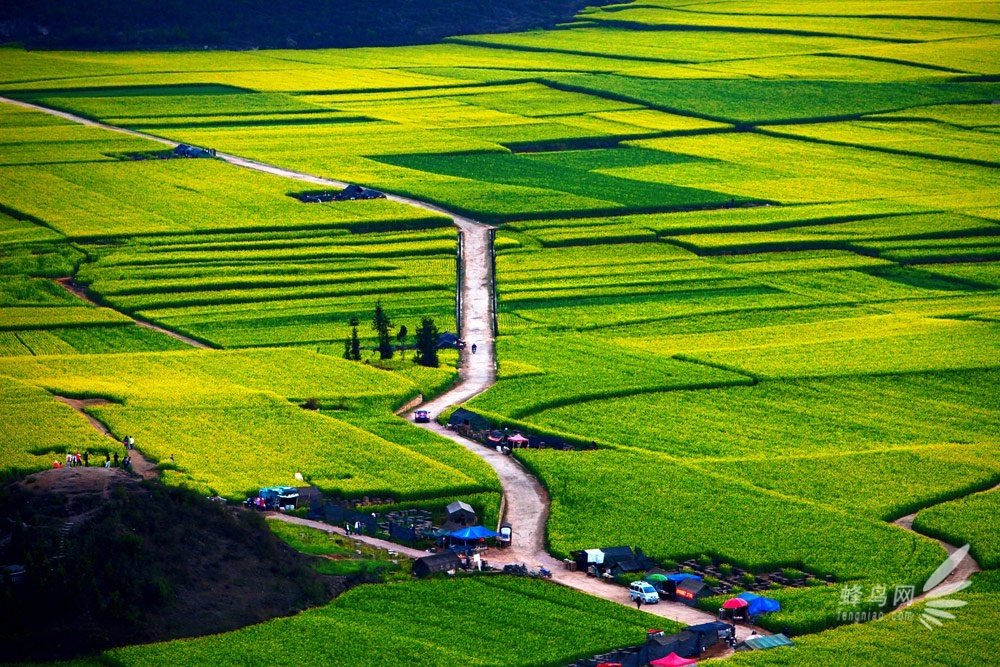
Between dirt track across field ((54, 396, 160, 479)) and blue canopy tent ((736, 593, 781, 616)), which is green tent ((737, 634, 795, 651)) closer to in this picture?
blue canopy tent ((736, 593, 781, 616))

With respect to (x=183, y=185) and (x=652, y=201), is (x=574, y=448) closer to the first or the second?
(x=652, y=201)

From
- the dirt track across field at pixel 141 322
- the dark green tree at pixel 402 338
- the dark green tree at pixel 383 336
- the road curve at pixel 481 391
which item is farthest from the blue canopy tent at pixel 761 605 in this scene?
the dirt track across field at pixel 141 322

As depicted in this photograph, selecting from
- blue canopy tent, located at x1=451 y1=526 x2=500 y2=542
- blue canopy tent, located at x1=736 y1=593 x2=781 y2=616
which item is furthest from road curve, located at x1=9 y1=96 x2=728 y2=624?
blue canopy tent, located at x1=736 y1=593 x2=781 y2=616

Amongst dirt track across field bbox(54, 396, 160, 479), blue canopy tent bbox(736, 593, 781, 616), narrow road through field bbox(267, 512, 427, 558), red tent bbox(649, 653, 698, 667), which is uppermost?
dirt track across field bbox(54, 396, 160, 479)

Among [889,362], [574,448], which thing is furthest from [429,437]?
[889,362]

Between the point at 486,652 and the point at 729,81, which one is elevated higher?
the point at 729,81

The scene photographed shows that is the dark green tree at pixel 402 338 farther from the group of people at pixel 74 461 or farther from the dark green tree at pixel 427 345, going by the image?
the group of people at pixel 74 461
